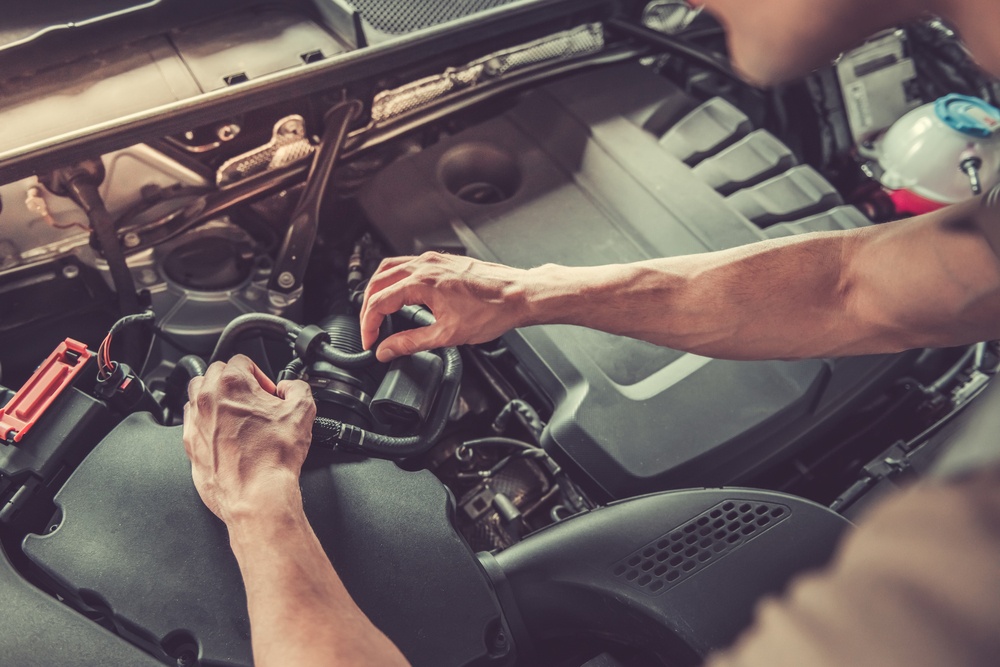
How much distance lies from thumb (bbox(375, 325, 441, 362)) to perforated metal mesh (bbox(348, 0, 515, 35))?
63cm

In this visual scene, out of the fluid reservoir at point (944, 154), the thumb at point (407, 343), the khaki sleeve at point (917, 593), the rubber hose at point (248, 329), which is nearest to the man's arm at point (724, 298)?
the thumb at point (407, 343)

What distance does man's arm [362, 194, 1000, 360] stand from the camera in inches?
42.0

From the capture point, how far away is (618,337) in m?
1.24

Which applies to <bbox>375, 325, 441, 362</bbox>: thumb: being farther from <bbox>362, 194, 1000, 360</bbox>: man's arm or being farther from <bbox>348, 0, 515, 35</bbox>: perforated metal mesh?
<bbox>348, 0, 515, 35</bbox>: perforated metal mesh

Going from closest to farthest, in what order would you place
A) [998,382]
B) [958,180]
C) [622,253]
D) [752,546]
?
[998,382] → [752,546] → [622,253] → [958,180]

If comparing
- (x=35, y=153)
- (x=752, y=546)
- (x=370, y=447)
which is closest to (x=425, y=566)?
(x=370, y=447)

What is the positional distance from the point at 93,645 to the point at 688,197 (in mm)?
1100

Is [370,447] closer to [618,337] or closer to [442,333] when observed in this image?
[442,333]

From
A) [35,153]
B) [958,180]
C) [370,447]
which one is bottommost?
[958,180]

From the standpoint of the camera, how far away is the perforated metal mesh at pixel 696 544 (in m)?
0.99

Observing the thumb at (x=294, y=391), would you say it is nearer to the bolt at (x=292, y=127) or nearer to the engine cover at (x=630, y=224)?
the engine cover at (x=630, y=224)

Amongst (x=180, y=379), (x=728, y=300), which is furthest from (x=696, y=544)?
(x=180, y=379)

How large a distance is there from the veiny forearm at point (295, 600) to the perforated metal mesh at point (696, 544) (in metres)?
0.33

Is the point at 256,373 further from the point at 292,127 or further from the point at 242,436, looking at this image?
the point at 292,127
